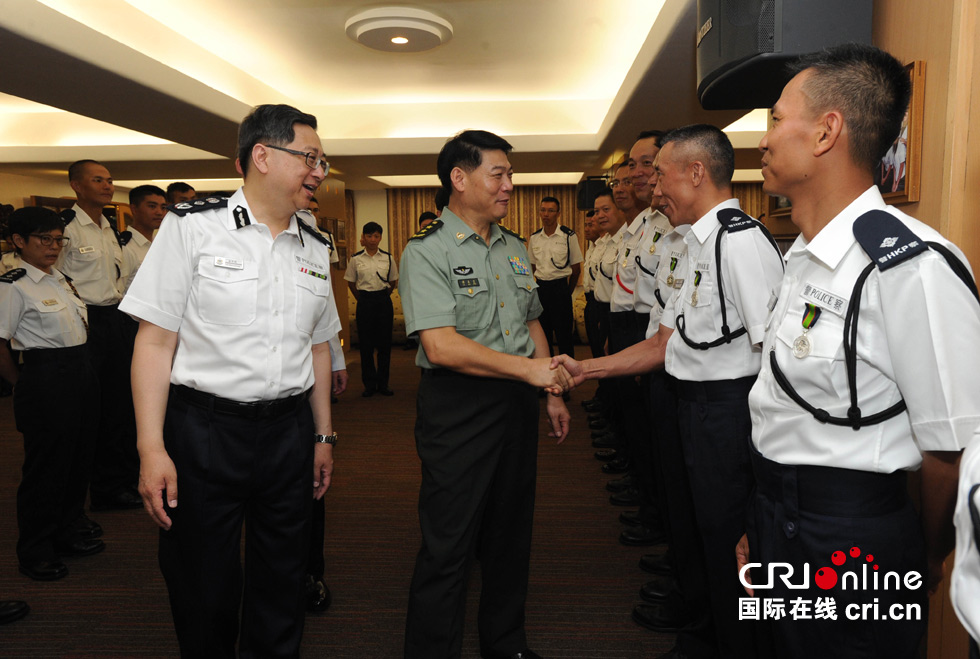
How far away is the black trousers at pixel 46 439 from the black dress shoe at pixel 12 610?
0.37 metres

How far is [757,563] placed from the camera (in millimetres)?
1417

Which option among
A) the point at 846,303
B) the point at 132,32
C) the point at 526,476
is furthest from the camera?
the point at 132,32

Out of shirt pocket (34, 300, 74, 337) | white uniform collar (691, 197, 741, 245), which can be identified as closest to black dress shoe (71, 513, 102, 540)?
shirt pocket (34, 300, 74, 337)

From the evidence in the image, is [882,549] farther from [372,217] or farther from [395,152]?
[372,217]

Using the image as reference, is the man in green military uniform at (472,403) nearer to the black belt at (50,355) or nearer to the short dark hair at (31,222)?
the black belt at (50,355)

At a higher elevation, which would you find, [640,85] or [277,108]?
[640,85]

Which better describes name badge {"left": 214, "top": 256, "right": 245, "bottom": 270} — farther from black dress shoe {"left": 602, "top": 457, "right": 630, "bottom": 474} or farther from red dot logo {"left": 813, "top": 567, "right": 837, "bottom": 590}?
black dress shoe {"left": 602, "top": 457, "right": 630, "bottom": 474}

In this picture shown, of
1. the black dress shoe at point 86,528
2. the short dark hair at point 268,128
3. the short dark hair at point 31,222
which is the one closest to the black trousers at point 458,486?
the short dark hair at point 268,128

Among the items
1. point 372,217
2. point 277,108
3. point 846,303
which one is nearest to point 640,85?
point 277,108

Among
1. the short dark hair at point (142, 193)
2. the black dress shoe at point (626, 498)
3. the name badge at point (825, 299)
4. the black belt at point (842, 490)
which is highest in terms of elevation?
the short dark hair at point (142, 193)

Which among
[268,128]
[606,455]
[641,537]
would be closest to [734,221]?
[268,128]

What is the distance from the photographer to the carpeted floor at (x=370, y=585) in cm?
237

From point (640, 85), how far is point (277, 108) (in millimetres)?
3748

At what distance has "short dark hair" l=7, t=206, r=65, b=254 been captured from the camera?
121 inches
